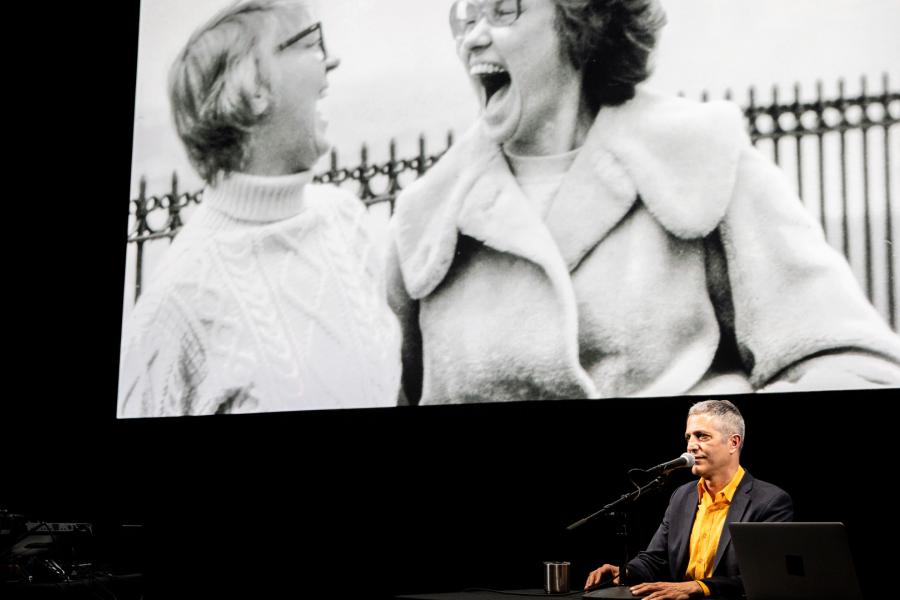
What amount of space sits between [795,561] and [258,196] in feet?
10.4

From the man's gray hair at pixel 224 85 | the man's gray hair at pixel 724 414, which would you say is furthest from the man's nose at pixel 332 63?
the man's gray hair at pixel 724 414

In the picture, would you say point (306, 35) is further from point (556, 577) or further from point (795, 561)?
point (795, 561)

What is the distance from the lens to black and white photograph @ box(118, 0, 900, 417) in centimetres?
390

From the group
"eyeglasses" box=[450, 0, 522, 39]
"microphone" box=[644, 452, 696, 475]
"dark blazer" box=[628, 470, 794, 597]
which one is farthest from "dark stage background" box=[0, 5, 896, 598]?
"eyeglasses" box=[450, 0, 522, 39]

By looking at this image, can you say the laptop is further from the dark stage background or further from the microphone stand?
the dark stage background

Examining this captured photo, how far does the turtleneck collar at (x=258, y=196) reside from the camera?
5.01 meters

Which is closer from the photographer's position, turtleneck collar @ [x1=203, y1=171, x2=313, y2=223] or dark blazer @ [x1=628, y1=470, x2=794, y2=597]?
dark blazer @ [x1=628, y1=470, x2=794, y2=597]

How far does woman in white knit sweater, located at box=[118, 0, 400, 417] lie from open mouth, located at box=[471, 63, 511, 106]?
0.77 metres

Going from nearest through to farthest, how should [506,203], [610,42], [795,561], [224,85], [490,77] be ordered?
[795,561]
[610,42]
[506,203]
[490,77]
[224,85]

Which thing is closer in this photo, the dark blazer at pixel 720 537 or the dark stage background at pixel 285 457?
the dark blazer at pixel 720 537

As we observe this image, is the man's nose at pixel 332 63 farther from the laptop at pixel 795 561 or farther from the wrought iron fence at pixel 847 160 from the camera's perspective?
the laptop at pixel 795 561

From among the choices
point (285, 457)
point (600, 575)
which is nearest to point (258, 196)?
point (285, 457)

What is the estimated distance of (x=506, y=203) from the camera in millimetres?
4484

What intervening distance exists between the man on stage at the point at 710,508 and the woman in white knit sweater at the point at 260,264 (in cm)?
145
